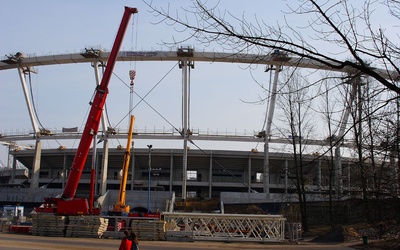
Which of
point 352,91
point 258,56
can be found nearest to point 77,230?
point 352,91

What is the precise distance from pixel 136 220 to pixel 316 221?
21.2 m

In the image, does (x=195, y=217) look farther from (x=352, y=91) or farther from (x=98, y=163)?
(x=98, y=163)

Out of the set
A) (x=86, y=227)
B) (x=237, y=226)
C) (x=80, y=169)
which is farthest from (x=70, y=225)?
(x=237, y=226)

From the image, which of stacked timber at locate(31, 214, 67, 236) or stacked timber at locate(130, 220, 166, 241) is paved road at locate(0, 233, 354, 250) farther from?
stacked timber at locate(31, 214, 67, 236)

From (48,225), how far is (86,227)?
109 inches

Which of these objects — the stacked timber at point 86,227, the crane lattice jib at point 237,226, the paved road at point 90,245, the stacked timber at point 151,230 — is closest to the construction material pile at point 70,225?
the stacked timber at point 86,227

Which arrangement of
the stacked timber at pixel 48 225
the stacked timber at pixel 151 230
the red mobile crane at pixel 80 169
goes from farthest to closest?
the red mobile crane at pixel 80 169 < the stacked timber at pixel 48 225 < the stacked timber at pixel 151 230

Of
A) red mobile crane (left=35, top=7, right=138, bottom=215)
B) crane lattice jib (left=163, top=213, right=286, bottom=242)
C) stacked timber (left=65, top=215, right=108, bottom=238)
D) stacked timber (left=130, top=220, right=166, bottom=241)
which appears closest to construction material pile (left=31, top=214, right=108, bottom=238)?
stacked timber (left=65, top=215, right=108, bottom=238)

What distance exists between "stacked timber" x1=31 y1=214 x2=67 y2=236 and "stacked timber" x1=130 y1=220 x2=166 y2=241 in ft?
16.0

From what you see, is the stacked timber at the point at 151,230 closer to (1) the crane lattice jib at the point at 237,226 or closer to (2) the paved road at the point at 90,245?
(1) the crane lattice jib at the point at 237,226

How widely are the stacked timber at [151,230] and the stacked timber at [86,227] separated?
2217mm

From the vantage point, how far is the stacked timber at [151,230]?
26.4 meters

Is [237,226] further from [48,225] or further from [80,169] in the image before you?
[48,225]

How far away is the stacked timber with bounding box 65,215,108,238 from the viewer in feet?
87.6
